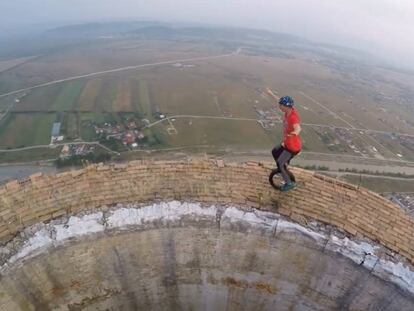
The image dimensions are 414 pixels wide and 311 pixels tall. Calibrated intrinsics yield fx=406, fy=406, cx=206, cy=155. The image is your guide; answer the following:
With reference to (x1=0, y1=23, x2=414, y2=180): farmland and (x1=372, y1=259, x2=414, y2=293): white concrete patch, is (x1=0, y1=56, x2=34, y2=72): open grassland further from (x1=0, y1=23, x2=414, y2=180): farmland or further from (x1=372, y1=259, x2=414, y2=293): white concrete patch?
(x1=372, y1=259, x2=414, y2=293): white concrete patch

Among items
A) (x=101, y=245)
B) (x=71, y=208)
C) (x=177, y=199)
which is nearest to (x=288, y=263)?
(x=177, y=199)

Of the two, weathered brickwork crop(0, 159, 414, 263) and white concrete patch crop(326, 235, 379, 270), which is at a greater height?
weathered brickwork crop(0, 159, 414, 263)

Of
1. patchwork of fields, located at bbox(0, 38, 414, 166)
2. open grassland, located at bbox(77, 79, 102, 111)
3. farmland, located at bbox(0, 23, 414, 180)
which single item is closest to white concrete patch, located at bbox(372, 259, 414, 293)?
farmland, located at bbox(0, 23, 414, 180)

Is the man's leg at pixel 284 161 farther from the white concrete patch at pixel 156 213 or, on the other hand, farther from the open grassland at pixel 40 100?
the open grassland at pixel 40 100

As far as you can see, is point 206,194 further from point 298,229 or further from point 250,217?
point 298,229

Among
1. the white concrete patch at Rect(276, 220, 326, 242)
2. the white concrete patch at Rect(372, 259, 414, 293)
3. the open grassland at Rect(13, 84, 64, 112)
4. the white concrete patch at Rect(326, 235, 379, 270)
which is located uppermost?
the white concrete patch at Rect(276, 220, 326, 242)

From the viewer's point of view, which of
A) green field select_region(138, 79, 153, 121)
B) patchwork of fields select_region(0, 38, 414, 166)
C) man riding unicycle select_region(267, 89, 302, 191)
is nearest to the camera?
man riding unicycle select_region(267, 89, 302, 191)
